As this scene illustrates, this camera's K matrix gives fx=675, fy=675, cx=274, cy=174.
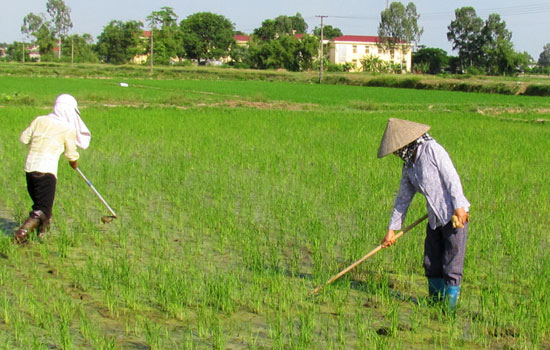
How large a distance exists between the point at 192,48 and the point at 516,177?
61130mm

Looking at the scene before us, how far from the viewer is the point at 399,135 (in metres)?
3.33

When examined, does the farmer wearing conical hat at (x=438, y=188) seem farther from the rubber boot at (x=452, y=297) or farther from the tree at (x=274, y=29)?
the tree at (x=274, y=29)

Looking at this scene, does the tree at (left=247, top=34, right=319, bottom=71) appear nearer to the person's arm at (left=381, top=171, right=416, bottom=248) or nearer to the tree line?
the tree line

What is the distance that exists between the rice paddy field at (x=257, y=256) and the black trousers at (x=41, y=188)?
0.25 m

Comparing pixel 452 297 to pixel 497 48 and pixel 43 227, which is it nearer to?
pixel 43 227

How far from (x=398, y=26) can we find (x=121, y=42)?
24.9 m

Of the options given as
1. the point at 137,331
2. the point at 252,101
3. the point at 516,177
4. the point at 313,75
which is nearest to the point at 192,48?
the point at 313,75

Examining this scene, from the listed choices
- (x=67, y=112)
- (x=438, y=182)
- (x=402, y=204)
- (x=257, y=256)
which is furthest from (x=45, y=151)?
(x=438, y=182)

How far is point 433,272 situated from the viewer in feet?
11.7

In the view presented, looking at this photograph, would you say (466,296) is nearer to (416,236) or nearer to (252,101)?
(416,236)

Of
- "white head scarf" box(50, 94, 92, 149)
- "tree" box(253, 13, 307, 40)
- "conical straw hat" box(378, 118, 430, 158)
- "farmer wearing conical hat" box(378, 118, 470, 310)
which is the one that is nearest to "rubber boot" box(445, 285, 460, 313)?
"farmer wearing conical hat" box(378, 118, 470, 310)

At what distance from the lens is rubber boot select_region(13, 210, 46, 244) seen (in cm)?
462

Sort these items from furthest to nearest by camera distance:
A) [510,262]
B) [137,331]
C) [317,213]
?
[317,213] → [510,262] → [137,331]

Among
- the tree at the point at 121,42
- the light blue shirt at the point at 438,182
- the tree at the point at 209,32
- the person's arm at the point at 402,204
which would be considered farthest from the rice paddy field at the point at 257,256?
the tree at the point at 209,32
